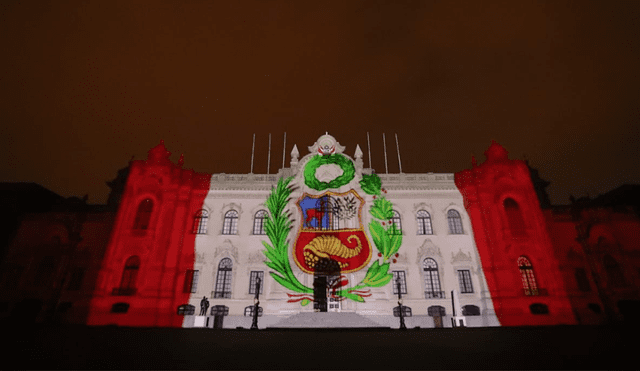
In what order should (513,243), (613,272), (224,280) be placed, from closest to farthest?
(613,272), (513,243), (224,280)

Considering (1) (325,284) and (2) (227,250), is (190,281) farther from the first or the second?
(1) (325,284)

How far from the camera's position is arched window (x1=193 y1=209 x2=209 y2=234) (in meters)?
26.9

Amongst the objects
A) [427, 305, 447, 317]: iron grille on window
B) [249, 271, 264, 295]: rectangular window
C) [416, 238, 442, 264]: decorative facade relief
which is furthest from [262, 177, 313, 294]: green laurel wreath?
[416, 238, 442, 264]: decorative facade relief

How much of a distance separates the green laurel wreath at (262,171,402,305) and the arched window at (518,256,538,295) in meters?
8.84

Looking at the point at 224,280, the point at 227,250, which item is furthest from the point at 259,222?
the point at 224,280

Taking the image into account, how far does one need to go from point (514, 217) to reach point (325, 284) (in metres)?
15.4

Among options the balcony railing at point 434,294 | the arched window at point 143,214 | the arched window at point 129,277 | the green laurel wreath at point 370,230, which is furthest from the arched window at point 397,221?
the arched window at point 129,277

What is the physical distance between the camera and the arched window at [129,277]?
23.7m

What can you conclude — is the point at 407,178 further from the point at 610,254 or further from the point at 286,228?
the point at 610,254

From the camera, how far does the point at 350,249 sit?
83.5ft

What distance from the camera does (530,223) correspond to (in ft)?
81.6

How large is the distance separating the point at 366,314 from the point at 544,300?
40.3ft

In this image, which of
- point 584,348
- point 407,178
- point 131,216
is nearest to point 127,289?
point 131,216

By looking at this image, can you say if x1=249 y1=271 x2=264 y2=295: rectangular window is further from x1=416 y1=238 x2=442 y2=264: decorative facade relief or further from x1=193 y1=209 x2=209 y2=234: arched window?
x1=416 y1=238 x2=442 y2=264: decorative facade relief
